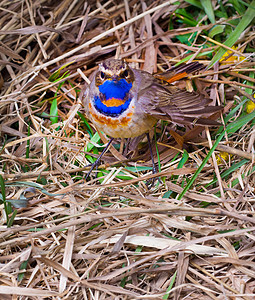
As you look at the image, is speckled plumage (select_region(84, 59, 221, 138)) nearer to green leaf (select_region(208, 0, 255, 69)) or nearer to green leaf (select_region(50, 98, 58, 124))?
green leaf (select_region(50, 98, 58, 124))

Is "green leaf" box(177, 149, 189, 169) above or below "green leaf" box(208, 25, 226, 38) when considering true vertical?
below

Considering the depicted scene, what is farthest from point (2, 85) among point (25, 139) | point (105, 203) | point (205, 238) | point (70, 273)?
point (205, 238)

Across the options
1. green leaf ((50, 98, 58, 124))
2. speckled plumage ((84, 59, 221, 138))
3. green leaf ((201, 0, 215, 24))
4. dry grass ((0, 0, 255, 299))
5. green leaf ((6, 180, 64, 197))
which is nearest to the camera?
dry grass ((0, 0, 255, 299))

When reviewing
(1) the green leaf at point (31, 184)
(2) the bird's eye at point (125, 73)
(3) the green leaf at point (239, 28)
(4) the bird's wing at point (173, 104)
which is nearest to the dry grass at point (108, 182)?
(1) the green leaf at point (31, 184)

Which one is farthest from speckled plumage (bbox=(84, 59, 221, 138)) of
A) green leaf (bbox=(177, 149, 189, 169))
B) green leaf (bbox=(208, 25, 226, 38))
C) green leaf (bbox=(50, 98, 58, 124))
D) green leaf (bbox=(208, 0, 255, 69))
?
green leaf (bbox=(208, 25, 226, 38))

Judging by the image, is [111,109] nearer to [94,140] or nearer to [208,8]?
[94,140]

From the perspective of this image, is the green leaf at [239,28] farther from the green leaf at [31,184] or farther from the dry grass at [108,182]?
the green leaf at [31,184]

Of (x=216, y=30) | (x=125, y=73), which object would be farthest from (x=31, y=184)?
(x=216, y=30)
